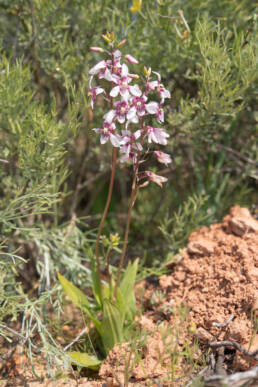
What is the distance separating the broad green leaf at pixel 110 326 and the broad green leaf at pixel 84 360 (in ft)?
0.31

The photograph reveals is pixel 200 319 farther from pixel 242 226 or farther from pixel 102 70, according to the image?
pixel 102 70

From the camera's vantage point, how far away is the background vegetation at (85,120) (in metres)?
2.03

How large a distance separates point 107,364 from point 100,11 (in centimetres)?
219

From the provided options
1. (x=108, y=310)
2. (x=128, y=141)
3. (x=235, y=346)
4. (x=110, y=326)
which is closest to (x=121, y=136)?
(x=128, y=141)

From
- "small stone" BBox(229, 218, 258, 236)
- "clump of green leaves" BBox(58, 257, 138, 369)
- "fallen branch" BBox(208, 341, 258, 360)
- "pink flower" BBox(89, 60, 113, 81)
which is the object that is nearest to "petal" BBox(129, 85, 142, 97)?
"pink flower" BBox(89, 60, 113, 81)

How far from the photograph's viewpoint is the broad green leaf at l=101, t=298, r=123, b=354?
1843 millimetres

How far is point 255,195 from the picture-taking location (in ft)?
10.3

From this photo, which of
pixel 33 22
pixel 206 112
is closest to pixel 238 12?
pixel 206 112

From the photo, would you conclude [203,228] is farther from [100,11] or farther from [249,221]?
[100,11]

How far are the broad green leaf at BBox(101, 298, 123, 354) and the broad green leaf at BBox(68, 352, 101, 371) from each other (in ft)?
0.31

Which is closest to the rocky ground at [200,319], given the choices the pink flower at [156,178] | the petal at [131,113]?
the pink flower at [156,178]

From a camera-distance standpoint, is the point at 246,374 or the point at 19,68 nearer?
the point at 246,374

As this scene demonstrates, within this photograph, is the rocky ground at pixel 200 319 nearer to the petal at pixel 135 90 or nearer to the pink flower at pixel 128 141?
the pink flower at pixel 128 141

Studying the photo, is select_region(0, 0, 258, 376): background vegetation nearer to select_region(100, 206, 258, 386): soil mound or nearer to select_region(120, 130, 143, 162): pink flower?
select_region(100, 206, 258, 386): soil mound
